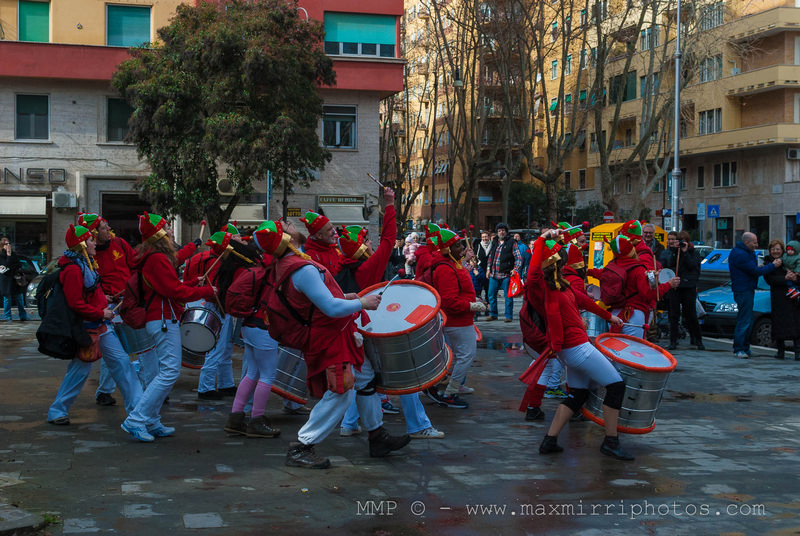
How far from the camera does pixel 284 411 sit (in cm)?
913

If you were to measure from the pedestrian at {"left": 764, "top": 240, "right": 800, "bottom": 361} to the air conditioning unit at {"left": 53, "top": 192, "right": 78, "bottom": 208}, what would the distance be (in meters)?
24.6

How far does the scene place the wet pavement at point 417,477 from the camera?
546 cm

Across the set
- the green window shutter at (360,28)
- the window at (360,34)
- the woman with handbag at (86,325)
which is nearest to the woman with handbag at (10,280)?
the woman with handbag at (86,325)

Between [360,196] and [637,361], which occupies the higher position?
[360,196]

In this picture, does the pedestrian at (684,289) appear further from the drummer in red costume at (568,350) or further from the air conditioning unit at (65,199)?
the air conditioning unit at (65,199)

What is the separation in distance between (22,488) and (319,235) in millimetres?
3057

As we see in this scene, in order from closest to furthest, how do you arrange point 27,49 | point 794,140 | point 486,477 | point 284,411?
point 486,477
point 284,411
point 27,49
point 794,140

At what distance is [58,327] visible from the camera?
7898 millimetres

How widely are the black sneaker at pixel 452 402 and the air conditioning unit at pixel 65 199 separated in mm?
25413

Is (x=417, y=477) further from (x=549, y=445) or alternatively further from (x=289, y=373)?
(x=289, y=373)

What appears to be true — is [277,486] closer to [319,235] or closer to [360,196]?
[319,235]

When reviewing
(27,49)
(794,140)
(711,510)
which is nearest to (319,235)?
(711,510)

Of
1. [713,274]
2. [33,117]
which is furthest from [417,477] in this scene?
[33,117]

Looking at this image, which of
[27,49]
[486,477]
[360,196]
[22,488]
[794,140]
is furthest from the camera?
[794,140]
